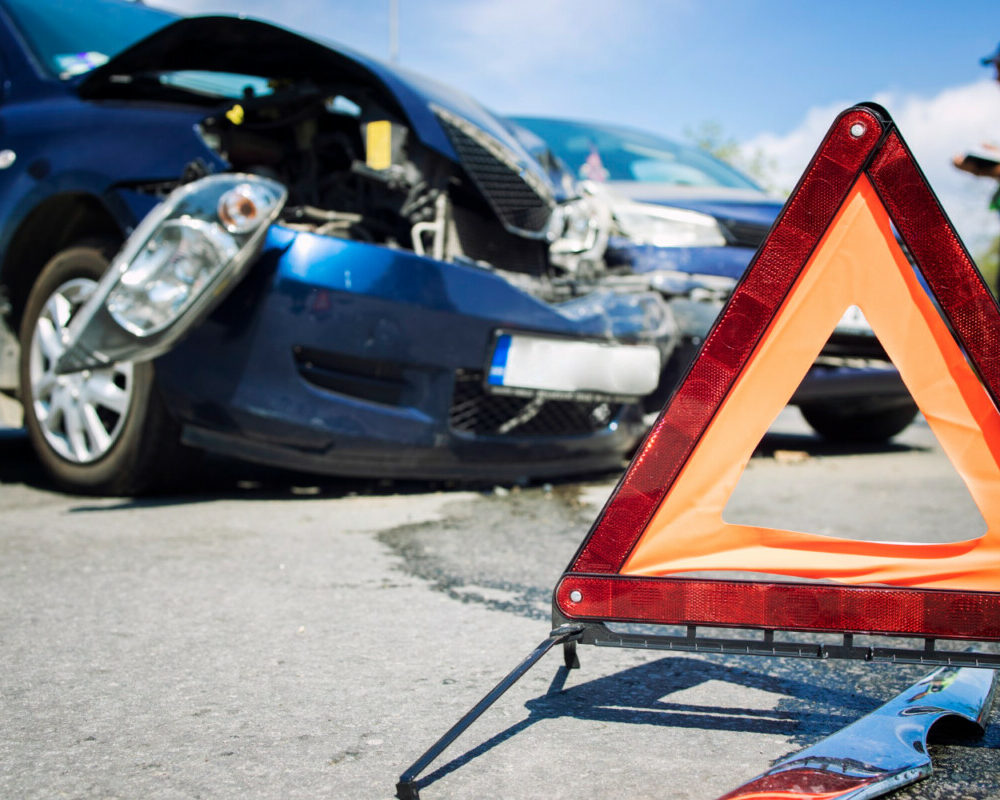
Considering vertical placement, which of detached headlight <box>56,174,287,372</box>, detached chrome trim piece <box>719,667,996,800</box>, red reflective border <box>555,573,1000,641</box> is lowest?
detached chrome trim piece <box>719,667,996,800</box>

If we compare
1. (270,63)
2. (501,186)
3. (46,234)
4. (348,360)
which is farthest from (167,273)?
(501,186)

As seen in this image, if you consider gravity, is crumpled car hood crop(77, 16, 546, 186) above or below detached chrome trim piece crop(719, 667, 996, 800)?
above

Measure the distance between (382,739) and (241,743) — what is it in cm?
22

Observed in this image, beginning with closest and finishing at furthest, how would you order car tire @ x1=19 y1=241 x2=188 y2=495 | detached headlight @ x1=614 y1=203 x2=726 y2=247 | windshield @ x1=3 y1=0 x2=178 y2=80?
car tire @ x1=19 y1=241 x2=188 y2=495 → windshield @ x1=3 y1=0 x2=178 y2=80 → detached headlight @ x1=614 y1=203 x2=726 y2=247

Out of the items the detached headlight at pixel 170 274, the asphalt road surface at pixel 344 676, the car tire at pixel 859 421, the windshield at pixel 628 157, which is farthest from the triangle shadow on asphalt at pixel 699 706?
the car tire at pixel 859 421

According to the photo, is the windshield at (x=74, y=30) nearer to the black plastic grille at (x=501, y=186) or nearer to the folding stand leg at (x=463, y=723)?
the black plastic grille at (x=501, y=186)

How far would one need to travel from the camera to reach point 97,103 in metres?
3.79

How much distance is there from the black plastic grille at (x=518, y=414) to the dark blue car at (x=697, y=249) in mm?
555

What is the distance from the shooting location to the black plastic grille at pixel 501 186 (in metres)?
3.84

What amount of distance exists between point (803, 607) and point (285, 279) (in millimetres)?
2101

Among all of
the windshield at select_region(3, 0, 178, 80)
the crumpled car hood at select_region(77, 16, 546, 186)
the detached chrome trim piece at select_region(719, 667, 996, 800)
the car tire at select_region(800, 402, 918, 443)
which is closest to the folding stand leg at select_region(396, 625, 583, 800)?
the detached chrome trim piece at select_region(719, 667, 996, 800)

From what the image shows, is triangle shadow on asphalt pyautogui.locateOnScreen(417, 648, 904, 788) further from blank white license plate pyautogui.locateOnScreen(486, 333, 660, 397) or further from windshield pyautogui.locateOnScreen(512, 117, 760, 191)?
windshield pyautogui.locateOnScreen(512, 117, 760, 191)

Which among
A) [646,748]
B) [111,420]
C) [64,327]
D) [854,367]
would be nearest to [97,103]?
[64,327]

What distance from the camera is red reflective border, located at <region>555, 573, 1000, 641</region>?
5.31 ft
